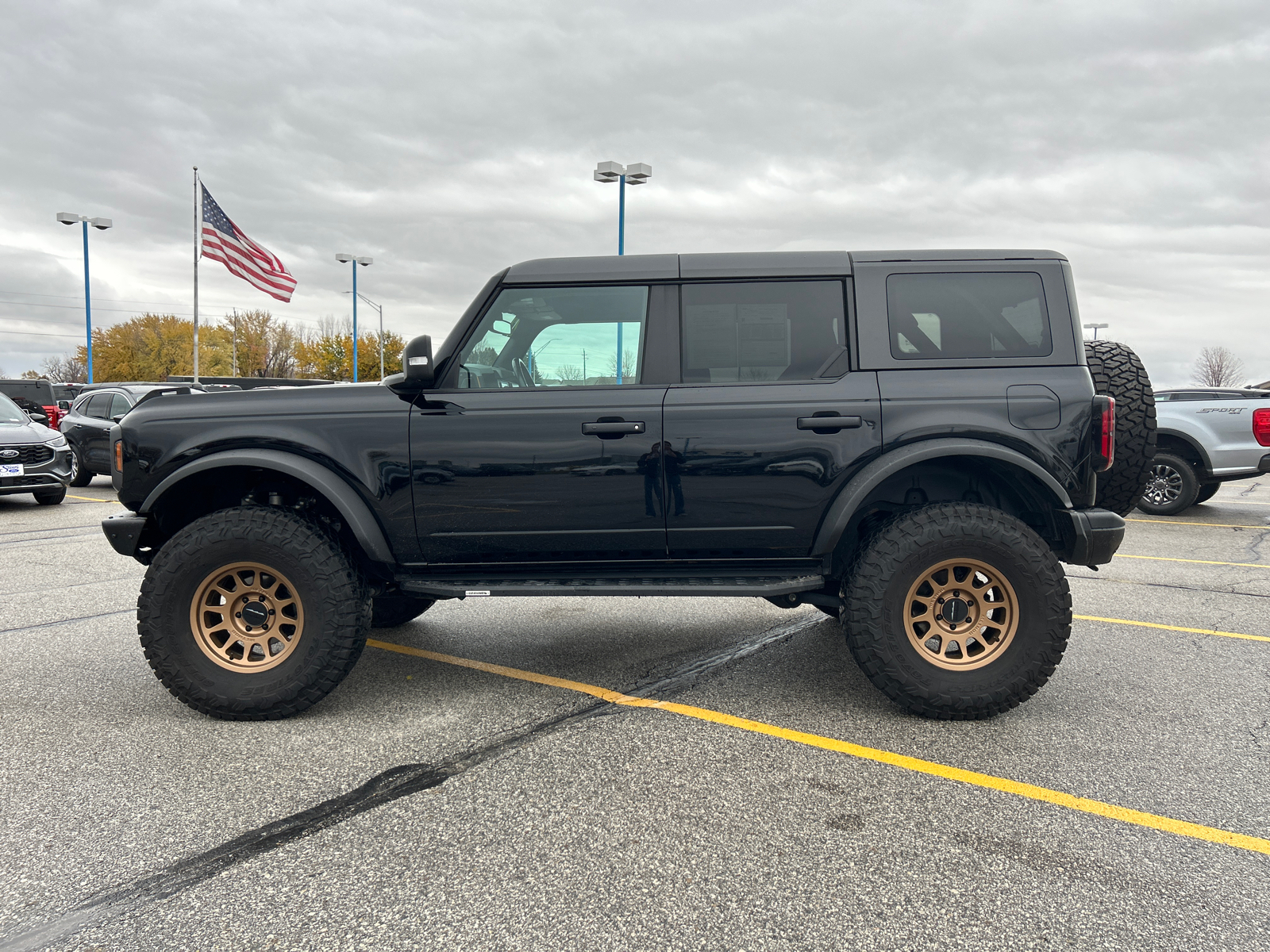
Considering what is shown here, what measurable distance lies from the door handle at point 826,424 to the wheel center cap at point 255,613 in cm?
250

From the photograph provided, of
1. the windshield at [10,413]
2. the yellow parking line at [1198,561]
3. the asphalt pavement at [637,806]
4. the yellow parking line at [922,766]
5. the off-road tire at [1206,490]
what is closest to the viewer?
the asphalt pavement at [637,806]

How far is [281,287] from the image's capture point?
67.5ft

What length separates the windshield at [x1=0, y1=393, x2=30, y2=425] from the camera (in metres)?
11.7

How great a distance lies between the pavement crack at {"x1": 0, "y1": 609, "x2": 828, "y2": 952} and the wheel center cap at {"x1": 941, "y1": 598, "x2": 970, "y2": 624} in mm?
1262

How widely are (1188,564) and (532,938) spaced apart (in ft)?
24.4

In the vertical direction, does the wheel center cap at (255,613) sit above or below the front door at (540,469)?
below

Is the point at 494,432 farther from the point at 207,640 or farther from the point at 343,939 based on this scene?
the point at 343,939

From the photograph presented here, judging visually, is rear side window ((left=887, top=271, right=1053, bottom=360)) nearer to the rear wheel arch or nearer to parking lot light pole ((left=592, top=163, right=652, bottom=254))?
the rear wheel arch

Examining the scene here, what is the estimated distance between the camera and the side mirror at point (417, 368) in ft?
11.8

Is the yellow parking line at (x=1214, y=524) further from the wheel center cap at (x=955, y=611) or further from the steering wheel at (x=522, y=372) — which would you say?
the steering wheel at (x=522, y=372)

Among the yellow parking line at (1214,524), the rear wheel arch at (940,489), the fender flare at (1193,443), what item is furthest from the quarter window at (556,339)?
the fender flare at (1193,443)

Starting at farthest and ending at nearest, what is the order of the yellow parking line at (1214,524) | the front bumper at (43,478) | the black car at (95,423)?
the black car at (95,423) < the front bumper at (43,478) < the yellow parking line at (1214,524)

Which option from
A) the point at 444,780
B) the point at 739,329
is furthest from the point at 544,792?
the point at 739,329

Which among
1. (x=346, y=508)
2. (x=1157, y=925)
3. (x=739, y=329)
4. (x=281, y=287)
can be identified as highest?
(x=281, y=287)
